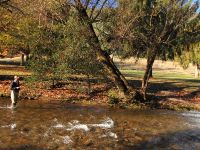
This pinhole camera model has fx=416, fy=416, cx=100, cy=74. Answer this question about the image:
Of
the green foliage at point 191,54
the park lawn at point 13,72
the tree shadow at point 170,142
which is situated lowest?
the tree shadow at point 170,142

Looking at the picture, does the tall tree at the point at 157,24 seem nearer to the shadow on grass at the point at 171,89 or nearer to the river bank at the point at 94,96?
the river bank at the point at 94,96

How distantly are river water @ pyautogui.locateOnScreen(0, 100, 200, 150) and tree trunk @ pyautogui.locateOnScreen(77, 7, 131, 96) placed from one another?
4696 millimetres

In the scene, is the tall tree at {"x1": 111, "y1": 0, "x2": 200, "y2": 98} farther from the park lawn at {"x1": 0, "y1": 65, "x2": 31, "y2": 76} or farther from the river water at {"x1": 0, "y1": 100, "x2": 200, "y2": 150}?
the park lawn at {"x1": 0, "y1": 65, "x2": 31, "y2": 76}

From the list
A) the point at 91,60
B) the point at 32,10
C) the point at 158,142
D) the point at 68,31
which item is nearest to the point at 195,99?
the point at 91,60

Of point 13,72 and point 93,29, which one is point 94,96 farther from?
point 13,72

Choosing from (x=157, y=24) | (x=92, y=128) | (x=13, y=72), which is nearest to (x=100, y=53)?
(x=157, y=24)

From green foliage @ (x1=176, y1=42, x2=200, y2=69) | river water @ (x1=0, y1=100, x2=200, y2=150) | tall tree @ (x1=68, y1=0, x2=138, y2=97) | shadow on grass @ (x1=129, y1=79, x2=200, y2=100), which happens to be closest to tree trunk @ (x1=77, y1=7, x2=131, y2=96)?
tall tree @ (x1=68, y1=0, x2=138, y2=97)

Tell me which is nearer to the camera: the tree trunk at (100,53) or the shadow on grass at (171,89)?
the tree trunk at (100,53)

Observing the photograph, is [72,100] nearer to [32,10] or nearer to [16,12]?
[32,10]

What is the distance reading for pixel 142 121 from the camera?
23938mm

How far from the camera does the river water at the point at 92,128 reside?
671 inches

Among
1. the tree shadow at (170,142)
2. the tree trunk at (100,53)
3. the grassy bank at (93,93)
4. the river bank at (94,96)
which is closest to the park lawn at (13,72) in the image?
the grassy bank at (93,93)

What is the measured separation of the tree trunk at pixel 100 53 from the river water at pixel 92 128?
470 cm

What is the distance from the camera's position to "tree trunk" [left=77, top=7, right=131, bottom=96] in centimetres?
3078
